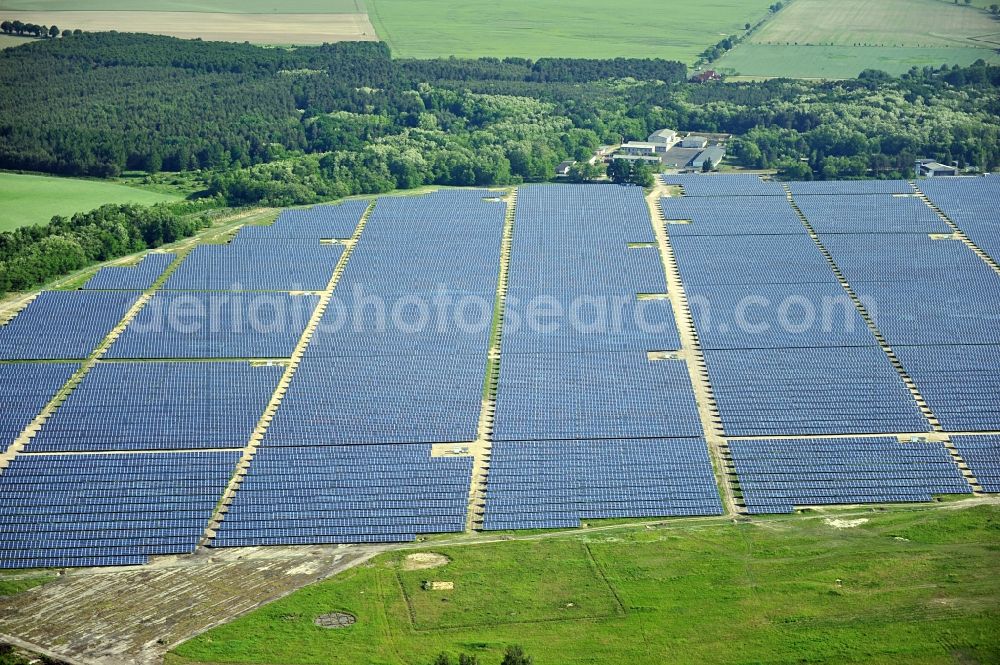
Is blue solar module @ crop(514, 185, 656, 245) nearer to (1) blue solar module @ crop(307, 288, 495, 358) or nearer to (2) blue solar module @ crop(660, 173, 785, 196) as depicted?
(2) blue solar module @ crop(660, 173, 785, 196)

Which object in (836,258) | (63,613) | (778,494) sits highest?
(836,258)

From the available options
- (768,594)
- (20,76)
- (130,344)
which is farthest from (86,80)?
(768,594)

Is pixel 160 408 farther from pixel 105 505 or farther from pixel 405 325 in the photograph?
pixel 405 325

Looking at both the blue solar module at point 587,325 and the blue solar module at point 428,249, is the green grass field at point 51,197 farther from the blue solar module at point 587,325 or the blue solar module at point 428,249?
the blue solar module at point 587,325

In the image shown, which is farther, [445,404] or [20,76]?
[20,76]

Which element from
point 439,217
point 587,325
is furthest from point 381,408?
point 439,217

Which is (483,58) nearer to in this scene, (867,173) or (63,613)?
(867,173)

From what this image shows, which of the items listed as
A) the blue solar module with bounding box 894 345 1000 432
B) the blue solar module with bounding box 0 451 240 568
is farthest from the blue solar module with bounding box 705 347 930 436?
the blue solar module with bounding box 0 451 240 568

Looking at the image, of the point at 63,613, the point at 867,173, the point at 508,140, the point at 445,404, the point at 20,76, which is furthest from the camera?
the point at 20,76
